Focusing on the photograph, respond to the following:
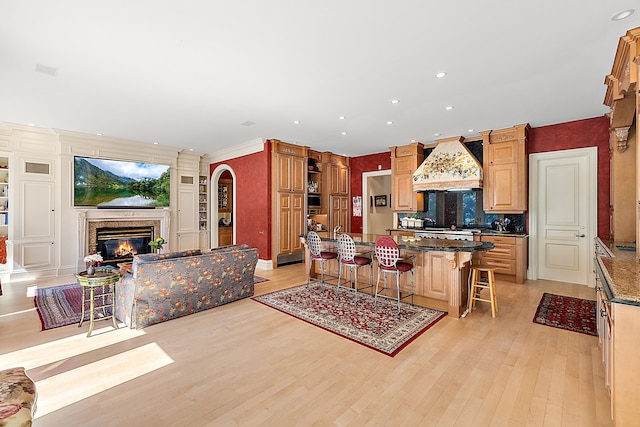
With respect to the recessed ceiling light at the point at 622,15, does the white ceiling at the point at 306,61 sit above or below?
above

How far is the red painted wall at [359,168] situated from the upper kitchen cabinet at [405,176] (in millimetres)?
744

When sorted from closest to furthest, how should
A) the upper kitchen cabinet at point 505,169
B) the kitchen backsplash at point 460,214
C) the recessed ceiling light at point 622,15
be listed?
the recessed ceiling light at point 622,15, the upper kitchen cabinet at point 505,169, the kitchen backsplash at point 460,214

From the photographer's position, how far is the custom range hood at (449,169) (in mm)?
5799

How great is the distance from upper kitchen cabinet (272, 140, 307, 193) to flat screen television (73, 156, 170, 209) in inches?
123

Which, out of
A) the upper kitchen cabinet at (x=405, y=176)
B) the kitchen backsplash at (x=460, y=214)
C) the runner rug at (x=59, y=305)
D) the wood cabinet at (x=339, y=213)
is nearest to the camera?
the runner rug at (x=59, y=305)

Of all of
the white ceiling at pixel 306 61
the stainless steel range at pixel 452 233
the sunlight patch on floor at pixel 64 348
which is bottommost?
the sunlight patch on floor at pixel 64 348

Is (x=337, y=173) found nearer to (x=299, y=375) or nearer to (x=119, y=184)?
(x=119, y=184)

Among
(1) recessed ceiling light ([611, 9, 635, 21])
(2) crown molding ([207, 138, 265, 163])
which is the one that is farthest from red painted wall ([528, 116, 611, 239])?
(2) crown molding ([207, 138, 265, 163])

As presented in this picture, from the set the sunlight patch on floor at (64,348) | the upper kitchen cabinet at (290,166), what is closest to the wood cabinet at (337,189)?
the upper kitchen cabinet at (290,166)

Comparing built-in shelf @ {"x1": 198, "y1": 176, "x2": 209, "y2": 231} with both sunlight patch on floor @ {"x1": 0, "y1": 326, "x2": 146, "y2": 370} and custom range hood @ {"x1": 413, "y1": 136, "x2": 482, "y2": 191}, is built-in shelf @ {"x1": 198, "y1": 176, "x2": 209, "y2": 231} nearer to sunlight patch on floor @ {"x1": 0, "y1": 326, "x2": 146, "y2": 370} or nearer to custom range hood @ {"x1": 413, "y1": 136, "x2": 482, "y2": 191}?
sunlight patch on floor @ {"x1": 0, "y1": 326, "x2": 146, "y2": 370}

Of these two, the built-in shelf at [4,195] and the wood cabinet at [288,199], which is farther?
the wood cabinet at [288,199]

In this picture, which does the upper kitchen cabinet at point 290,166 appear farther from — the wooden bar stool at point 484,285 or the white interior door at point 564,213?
the white interior door at point 564,213

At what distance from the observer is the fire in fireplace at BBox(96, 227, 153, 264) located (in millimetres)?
6551

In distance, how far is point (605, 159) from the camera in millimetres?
4777
